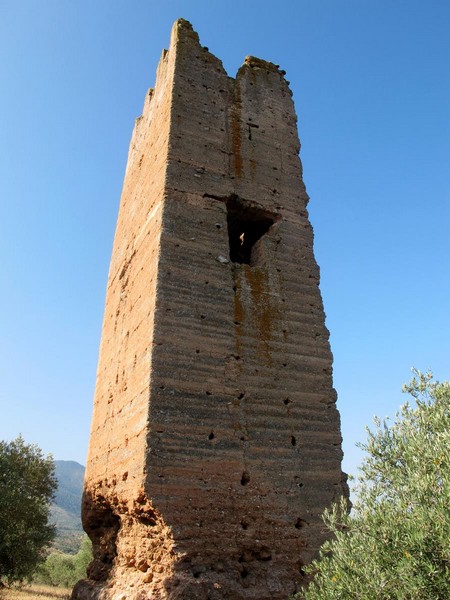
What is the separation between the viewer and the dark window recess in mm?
7918

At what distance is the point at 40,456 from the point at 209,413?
12.7 meters

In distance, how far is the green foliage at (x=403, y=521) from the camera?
147 inches

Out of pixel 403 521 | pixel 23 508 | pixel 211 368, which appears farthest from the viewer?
pixel 23 508

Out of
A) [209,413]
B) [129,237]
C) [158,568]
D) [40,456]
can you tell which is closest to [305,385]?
[209,413]

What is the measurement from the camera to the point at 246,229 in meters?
8.47

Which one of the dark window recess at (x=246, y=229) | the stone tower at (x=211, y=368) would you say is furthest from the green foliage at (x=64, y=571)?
the dark window recess at (x=246, y=229)

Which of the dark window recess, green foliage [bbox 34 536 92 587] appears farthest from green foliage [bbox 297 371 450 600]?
green foliage [bbox 34 536 92 587]

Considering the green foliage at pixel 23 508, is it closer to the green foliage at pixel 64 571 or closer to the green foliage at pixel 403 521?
the green foliage at pixel 64 571

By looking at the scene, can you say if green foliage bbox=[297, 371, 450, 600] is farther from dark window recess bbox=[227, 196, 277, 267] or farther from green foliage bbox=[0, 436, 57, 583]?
green foliage bbox=[0, 436, 57, 583]

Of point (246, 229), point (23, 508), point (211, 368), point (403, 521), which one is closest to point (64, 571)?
point (23, 508)

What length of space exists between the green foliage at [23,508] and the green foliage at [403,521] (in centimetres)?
1153

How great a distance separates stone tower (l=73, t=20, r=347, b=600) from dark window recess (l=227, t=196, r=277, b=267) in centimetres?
3

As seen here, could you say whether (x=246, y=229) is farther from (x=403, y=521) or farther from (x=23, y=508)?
(x=23, y=508)

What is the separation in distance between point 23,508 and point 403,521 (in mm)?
13359
